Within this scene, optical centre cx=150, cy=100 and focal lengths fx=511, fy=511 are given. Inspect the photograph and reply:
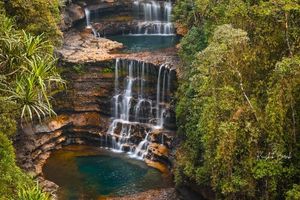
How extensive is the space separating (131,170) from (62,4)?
11.8m

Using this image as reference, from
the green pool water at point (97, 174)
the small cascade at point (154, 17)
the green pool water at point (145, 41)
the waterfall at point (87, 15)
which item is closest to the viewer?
the green pool water at point (97, 174)

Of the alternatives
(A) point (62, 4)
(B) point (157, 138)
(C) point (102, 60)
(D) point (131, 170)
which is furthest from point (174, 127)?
(A) point (62, 4)

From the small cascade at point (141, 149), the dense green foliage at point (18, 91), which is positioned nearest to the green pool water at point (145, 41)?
the small cascade at point (141, 149)

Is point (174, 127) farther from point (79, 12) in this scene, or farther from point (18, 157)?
point (79, 12)

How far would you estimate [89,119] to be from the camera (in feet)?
95.2

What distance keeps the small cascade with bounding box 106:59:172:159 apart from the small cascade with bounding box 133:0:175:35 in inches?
289

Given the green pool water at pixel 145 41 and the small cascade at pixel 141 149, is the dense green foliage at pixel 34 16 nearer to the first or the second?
the green pool water at pixel 145 41

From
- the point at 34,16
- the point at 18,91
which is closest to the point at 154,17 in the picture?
the point at 34,16

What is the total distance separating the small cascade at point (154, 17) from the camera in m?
35.8

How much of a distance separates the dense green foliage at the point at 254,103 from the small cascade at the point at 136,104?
8.67m

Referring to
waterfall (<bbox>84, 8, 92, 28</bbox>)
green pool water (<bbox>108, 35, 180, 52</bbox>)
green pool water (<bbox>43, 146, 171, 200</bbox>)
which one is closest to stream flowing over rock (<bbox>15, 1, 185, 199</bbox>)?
green pool water (<bbox>43, 146, 171, 200</bbox>)

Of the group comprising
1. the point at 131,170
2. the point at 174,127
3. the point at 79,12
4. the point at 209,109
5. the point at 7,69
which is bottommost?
the point at 131,170

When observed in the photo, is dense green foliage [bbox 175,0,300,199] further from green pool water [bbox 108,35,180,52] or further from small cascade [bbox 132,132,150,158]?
green pool water [bbox 108,35,180,52]

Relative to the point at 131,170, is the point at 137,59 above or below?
above
